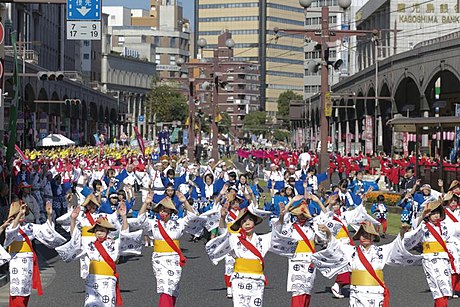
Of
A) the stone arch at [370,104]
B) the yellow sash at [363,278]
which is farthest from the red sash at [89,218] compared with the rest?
the stone arch at [370,104]

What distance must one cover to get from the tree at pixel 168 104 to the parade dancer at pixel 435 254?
111353 mm

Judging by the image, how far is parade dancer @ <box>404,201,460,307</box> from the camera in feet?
41.5

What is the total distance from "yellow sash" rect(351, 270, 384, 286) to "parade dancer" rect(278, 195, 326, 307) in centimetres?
173

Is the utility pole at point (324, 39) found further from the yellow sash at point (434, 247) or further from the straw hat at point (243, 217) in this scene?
the straw hat at point (243, 217)

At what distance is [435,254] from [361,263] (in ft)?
8.25

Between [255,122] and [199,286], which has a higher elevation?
[255,122]

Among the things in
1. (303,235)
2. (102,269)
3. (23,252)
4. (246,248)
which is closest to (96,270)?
(102,269)

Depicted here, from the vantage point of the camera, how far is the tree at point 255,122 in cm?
16988

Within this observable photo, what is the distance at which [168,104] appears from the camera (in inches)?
4899

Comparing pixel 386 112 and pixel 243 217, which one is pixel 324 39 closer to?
pixel 243 217

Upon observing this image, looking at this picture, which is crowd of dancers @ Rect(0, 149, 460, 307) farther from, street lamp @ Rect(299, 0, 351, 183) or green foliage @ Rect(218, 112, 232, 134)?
green foliage @ Rect(218, 112, 232, 134)

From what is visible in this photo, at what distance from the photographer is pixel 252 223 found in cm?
1120

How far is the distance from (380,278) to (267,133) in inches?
6325

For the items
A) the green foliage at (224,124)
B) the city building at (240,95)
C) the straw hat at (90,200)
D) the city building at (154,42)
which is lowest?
the straw hat at (90,200)
